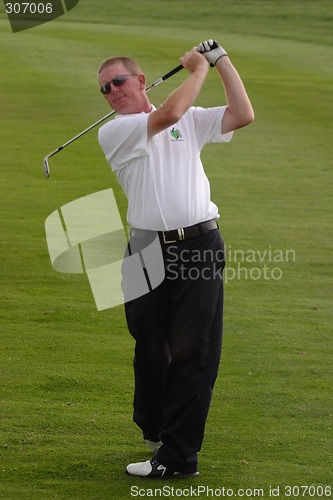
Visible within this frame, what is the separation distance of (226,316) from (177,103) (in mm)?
3351

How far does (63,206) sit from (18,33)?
14330 mm

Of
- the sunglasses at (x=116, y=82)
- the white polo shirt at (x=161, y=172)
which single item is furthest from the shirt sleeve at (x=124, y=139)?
the sunglasses at (x=116, y=82)

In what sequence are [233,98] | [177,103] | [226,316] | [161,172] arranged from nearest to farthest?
[177,103] → [161,172] → [233,98] → [226,316]

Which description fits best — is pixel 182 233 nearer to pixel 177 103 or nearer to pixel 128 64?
pixel 177 103

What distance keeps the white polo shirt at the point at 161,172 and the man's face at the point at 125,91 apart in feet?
0.20

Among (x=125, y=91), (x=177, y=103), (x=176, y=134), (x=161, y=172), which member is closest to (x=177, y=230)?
(x=161, y=172)

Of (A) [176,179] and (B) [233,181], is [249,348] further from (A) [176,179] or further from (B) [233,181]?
(B) [233,181]

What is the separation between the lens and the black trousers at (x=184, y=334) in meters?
5.20

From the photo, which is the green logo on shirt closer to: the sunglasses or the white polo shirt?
the white polo shirt

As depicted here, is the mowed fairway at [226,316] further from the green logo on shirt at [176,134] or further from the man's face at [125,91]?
the man's face at [125,91]

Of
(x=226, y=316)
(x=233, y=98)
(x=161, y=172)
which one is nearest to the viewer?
(x=161, y=172)

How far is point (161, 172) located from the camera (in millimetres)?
5148

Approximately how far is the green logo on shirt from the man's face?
0.66 feet

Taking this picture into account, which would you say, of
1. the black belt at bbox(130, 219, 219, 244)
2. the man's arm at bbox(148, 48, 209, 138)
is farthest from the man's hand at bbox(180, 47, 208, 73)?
the black belt at bbox(130, 219, 219, 244)
